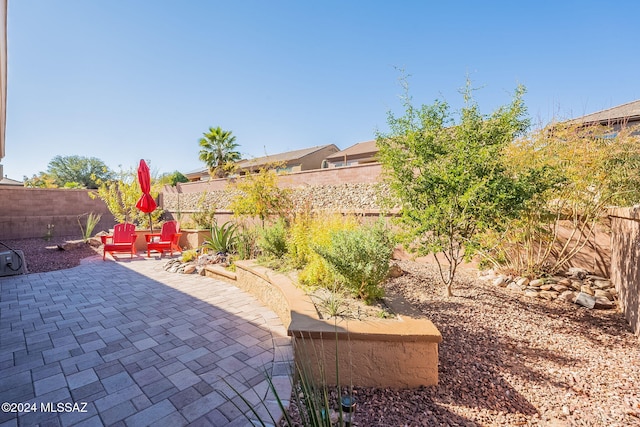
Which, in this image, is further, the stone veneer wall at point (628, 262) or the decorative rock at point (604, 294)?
the decorative rock at point (604, 294)

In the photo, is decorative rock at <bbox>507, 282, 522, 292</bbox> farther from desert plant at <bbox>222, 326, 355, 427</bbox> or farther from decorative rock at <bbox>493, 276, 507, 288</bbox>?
desert plant at <bbox>222, 326, 355, 427</bbox>

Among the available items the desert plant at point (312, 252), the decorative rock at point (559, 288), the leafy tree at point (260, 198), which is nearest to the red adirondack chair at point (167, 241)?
the leafy tree at point (260, 198)

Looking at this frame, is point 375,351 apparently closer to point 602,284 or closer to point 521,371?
point 521,371

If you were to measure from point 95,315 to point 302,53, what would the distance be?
9081 mm

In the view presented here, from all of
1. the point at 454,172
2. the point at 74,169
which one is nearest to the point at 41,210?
the point at 454,172

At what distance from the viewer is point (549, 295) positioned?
3.99 m

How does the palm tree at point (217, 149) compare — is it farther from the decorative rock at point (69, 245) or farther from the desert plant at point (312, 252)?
the desert plant at point (312, 252)

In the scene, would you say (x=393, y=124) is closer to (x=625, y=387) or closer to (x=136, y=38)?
(x=625, y=387)

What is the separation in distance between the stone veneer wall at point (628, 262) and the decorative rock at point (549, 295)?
68cm

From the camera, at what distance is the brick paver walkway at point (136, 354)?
189 centimetres

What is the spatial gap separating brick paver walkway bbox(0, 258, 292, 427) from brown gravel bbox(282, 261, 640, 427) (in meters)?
0.76

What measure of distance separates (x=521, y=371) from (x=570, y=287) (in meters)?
2.97

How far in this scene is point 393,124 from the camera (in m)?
3.89

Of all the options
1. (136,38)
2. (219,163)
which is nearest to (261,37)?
(136,38)
